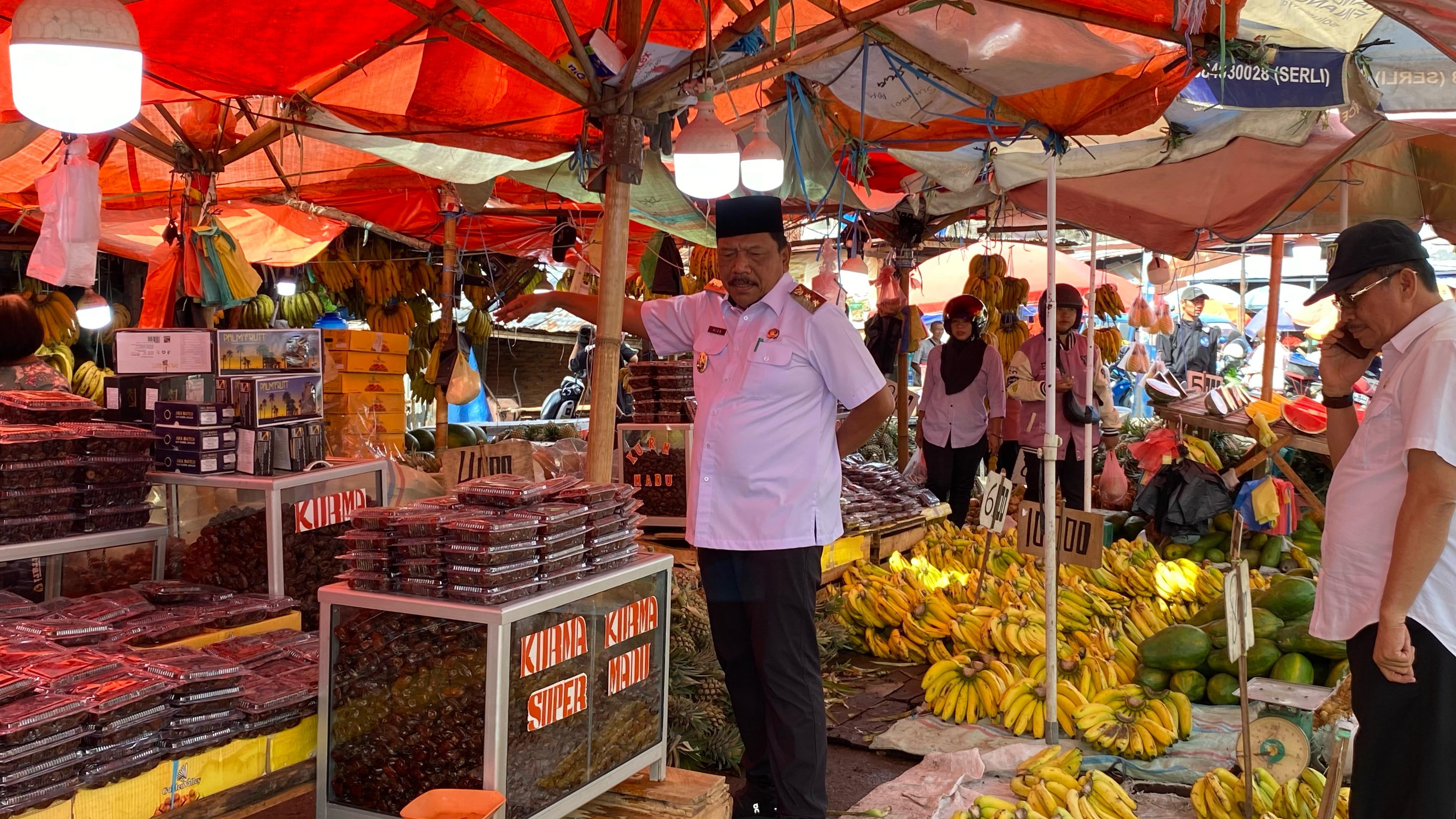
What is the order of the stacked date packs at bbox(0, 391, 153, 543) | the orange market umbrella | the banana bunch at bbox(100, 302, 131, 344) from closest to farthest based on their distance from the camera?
the stacked date packs at bbox(0, 391, 153, 543), the banana bunch at bbox(100, 302, 131, 344), the orange market umbrella

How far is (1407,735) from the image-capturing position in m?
2.41

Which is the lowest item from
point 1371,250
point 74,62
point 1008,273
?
point 1371,250

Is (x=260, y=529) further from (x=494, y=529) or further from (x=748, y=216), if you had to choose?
(x=748, y=216)

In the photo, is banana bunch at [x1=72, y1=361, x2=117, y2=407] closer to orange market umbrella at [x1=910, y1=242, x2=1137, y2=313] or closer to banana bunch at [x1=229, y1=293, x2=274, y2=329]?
banana bunch at [x1=229, y1=293, x2=274, y2=329]

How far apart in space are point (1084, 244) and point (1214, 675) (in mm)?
10004

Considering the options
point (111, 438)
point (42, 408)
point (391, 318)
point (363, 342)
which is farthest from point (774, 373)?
point (391, 318)

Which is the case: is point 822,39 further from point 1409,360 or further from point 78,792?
point 78,792

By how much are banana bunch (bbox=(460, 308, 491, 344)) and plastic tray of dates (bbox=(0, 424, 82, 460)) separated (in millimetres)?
6849

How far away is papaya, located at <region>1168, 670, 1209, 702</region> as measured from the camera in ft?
14.7

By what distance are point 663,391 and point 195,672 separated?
3973mm

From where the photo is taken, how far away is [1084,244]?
44.5 feet

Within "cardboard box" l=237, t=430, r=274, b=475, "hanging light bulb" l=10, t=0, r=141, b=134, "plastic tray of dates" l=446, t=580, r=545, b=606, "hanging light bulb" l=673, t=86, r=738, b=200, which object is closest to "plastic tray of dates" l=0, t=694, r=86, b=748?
"plastic tray of dates" l=446, t=580, r=545, b=606

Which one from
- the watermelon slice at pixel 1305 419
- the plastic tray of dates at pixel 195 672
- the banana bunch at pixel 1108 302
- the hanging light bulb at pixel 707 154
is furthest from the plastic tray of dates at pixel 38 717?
the banana bunch at pixel 1108 302

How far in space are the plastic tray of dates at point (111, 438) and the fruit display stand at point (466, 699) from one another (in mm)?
1464
